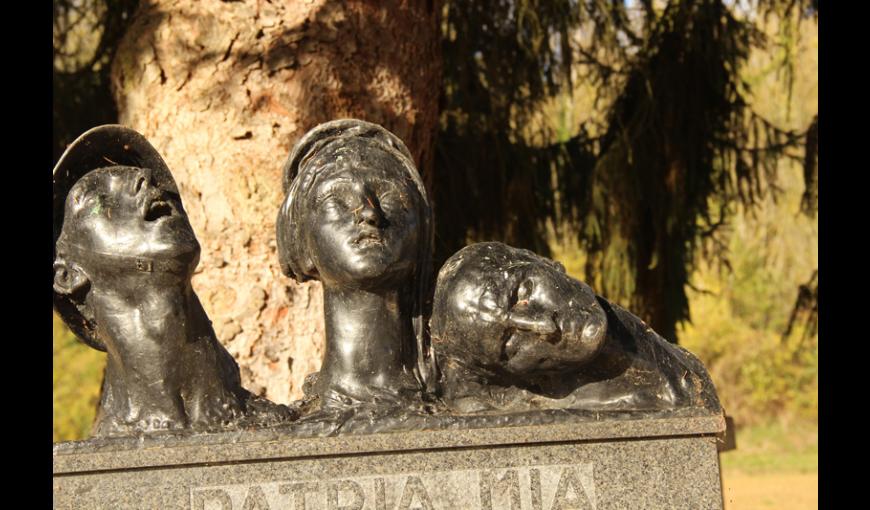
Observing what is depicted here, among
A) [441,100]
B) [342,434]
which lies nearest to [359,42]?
[441,100]

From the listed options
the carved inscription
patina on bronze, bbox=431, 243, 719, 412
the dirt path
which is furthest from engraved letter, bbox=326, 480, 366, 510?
the dirt path

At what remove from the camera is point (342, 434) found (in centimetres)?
278

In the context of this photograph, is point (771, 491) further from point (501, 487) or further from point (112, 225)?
point (112, 225)

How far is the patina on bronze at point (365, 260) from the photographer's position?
118 inches

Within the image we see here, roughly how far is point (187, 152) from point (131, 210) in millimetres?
2361

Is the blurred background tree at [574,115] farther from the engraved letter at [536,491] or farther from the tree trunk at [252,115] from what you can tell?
the engraved letter at [536,491]

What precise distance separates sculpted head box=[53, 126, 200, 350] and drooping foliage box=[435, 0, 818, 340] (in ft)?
12.0

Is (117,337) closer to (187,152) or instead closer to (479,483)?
(479,483)

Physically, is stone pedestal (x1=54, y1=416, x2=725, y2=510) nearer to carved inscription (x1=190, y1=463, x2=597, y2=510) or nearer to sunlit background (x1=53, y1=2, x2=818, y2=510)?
carved inscription (x1=190, y1=463, x2=597, y2=510)

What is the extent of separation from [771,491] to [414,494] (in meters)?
11.0

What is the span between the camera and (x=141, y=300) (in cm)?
296

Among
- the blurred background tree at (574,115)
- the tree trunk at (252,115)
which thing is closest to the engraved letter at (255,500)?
the tree trunk at (252,115)

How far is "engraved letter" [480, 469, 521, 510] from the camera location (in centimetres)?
279

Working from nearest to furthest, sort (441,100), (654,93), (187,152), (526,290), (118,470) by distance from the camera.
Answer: (118,470) < (526,290) < (187,152) < (441,100) < (654,93)
